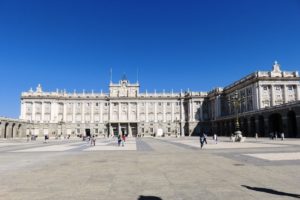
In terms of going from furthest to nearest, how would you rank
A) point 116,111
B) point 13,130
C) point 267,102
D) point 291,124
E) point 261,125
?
1. point 116,111
2. point 13,130
3. point 267,102
4. point 261,125
5. point 291,124

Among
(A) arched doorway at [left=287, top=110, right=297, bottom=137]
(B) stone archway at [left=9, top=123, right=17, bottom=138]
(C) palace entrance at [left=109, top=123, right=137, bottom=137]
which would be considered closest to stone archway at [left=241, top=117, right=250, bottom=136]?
(A) arched doorway at [left=287, top=110, right=297, bottom=137]

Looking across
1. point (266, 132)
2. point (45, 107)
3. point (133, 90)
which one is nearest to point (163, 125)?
point (133, 90)

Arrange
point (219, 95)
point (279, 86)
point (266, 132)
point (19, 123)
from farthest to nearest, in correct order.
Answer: point (219, 95) → point (19, 123) → point (279, 86) → point (266, 132)

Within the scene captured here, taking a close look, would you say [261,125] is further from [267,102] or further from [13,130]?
[13,130]

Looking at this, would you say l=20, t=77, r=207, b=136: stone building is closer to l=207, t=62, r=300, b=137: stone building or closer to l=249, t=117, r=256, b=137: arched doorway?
l=207, t=62, r=300, b=137: stone building

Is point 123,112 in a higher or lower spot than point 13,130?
higher

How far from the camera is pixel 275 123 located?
76.5 m

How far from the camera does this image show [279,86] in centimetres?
8256

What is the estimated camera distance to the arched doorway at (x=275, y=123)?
7125 cm

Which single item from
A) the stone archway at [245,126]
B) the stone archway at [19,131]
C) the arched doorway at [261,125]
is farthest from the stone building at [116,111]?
the arched doorway at [261,125]

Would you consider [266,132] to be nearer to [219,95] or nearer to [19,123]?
[219,95]

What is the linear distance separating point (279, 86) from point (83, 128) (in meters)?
77.0

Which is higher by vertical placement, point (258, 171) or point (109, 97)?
point (109, 97)

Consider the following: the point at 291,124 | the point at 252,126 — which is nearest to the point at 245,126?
the point at 252,126
